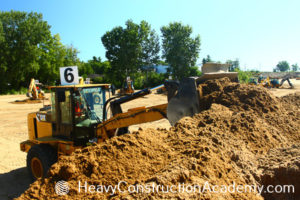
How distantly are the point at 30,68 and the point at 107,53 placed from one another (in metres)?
11.8

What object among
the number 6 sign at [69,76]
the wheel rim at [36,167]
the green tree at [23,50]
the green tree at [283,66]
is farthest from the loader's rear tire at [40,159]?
the green tree at [283,66]

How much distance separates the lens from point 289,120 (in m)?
5.72

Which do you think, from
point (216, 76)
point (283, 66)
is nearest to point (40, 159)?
point (216, 76)

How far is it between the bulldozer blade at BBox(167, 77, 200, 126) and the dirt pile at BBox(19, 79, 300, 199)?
37cm

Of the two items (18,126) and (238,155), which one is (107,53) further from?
(238,155)

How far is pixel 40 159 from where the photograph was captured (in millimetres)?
5000

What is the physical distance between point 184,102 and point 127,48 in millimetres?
35807

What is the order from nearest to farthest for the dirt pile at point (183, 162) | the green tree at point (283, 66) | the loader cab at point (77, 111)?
the dirt pile at point (183, 162) < the loader cab at point (77, 111) < the green tree at point (283, 66)

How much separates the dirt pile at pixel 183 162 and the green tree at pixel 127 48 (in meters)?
35.9

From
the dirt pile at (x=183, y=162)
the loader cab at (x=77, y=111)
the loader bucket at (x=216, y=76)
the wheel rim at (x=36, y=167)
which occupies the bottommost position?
the wheel rim at (x=36, y=167)

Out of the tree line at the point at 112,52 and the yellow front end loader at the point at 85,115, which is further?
the tree line at the point at 112,52

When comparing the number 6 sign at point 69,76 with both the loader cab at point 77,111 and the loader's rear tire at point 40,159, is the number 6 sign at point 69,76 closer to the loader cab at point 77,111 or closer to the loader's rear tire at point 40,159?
the loader cab at point 77,111

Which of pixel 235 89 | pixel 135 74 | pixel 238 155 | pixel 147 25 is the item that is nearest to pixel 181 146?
pixel 238 155

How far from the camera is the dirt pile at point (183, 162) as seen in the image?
279cm
